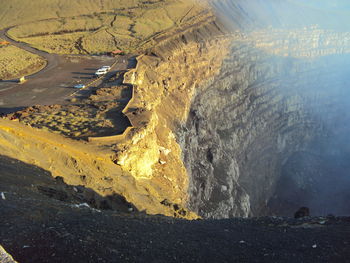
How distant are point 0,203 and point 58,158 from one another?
30.2 ft

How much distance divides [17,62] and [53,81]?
11.9 meters

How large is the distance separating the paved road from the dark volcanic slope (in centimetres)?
2093

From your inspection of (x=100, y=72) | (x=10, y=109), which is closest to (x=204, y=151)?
(x=100, y=72)

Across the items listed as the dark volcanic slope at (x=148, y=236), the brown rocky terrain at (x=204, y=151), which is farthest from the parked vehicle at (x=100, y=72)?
the dark volcanic slope at (x=148, y=236)

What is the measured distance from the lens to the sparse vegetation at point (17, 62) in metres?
46.6

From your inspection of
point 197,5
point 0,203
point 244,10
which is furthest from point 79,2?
point 0,203

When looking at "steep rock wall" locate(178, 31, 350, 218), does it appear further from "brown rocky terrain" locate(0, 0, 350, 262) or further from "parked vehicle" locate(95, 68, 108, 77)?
"parked vehicle" locate(95, 68, 108, 77)

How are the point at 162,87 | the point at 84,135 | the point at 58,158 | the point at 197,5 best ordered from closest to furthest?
1. the point at 58,158
2. the point at 84,135
3. the point at 162,87
4. the point at 197,5

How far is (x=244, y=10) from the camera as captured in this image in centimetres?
8825

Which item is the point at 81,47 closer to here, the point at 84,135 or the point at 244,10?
the point at 84,135

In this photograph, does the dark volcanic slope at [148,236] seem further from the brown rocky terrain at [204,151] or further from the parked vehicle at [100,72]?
the parked vehicle at [100,72]

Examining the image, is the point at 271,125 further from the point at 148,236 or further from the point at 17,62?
the point at 148,236

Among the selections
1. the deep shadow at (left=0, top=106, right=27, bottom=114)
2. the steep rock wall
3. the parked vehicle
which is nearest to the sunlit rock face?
the steep rock wall

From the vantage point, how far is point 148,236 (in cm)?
1342
